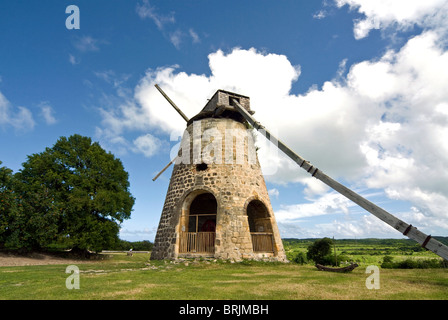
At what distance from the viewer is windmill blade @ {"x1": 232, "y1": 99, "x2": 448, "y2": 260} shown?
8500mm

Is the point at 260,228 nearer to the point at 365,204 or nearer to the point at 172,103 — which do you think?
the point at 365,204

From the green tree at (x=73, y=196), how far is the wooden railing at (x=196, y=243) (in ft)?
37.3

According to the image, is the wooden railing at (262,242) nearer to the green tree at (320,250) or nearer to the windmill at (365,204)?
the windmill at (365,204)

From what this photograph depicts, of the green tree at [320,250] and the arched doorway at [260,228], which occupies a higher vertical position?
the arched doorway at [260,228]

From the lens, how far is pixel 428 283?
8289 millimetres

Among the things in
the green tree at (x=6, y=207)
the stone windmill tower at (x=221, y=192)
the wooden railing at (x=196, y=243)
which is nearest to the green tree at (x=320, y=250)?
the stone windmill tower at (x=221, y=192)

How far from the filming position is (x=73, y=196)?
75.7 feet

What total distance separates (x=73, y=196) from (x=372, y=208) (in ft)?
74.3

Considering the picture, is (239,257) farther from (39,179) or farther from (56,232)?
(39,179)

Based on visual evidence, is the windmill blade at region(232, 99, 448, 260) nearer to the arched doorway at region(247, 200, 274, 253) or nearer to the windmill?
the windmill

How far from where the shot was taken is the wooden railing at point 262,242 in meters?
16.0

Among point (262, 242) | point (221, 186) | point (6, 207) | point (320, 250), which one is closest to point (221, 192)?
point (221, 186)
